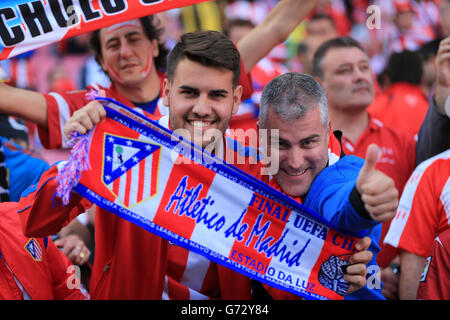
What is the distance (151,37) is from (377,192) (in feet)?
8.94

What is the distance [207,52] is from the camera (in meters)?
2.91

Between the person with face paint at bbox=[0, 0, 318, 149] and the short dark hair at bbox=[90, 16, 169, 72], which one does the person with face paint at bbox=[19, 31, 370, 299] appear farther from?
the short dark hair at bbox=[90, 16, 169, 72]

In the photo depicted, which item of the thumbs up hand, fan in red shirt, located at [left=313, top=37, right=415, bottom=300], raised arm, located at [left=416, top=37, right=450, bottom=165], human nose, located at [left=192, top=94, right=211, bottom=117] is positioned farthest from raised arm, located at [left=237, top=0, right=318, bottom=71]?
the thumbs up hand

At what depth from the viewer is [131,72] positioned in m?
4.17

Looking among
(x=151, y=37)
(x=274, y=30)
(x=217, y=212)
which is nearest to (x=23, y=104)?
(x=151, y=37)

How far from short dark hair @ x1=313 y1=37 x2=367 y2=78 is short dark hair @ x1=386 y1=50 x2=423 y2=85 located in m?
1.16

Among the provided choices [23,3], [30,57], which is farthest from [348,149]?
[30,57]

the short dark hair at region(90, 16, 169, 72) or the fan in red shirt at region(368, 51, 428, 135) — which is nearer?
the short dark hair at region(90, 16, 169, 72)

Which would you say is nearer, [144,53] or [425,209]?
[425,209]

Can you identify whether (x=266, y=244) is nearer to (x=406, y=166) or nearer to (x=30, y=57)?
(x=406, y=166)

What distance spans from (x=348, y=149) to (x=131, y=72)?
1725mm

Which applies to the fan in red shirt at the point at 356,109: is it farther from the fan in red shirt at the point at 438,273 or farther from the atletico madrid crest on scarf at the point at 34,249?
the atletico madrid crest on scarf at the point at 34,249

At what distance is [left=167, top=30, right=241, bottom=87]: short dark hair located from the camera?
115 inches

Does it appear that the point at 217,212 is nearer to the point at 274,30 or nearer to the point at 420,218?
the point at 420,218
